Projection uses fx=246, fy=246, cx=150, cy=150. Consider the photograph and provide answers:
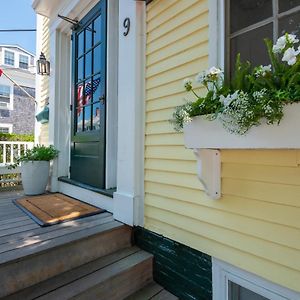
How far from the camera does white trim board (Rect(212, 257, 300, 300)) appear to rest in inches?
46.4

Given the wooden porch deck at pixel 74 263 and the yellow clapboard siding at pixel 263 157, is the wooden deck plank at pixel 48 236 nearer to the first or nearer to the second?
the wooden porch deck at pixel 74 263

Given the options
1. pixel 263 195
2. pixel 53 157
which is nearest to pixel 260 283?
pixel 263 195

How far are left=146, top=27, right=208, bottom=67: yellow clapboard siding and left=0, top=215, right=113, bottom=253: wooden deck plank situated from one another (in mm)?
1333

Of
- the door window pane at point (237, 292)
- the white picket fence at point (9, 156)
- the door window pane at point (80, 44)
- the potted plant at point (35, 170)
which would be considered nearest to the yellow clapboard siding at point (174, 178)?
the door window pane at point (237, 292)

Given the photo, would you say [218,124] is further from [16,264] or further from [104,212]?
[104,212]

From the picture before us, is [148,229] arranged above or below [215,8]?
below

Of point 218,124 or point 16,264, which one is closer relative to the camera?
point 218,124

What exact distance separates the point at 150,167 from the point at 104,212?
747 mm

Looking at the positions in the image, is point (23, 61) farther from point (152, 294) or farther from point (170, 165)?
point (152, 294)

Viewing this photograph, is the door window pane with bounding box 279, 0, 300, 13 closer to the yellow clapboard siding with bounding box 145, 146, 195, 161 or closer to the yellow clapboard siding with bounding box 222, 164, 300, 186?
the yellow clapboard siding with bounding box 222, 164, 300, 186

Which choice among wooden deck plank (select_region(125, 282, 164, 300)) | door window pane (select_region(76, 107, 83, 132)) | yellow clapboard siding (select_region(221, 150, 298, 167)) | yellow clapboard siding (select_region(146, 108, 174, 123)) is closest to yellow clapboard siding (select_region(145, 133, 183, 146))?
yellow clapboard siding (select_region(146, 108, 174, 123))

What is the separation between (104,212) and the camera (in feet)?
7.55

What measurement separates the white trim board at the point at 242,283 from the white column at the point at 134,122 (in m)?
0.70

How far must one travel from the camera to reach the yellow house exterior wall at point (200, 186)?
1.15 meters
